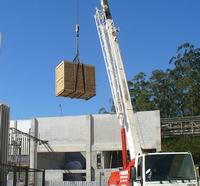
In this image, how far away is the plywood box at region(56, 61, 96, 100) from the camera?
2236cm

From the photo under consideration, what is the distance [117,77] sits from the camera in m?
21.9

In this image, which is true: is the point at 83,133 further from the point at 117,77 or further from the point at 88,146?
the point at 117,77

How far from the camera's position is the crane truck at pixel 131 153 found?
1541 centimetres

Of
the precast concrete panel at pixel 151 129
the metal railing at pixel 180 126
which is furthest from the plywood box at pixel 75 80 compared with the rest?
the metal railing at pixel 180 126

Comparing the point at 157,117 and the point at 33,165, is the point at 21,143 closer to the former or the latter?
the point at 33,165

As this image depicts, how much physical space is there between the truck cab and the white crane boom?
3843 mm

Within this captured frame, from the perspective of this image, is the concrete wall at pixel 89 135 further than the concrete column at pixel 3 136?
Yes

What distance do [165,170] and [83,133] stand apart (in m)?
30.1

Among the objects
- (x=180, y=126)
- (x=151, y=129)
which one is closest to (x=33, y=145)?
(x=151, y=129)

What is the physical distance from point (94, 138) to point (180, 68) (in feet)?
83.1

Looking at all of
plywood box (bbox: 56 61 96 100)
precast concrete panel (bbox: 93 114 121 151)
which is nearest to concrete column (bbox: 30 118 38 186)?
precast concrete panel (bbox: 93 114 121 151)

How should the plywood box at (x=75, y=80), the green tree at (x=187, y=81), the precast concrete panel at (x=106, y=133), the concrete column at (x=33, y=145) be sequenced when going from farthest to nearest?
the green tree at (x=187, y=81), the concrete column at (x=33, y=145), the precast concrete panel at (x=106, y=133), the plywood box at (x=75, y=80)

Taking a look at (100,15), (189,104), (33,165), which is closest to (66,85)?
(100,15)

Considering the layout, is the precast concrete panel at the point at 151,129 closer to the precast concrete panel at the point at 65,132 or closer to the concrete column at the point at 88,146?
the concrete column at the point at 88,146
